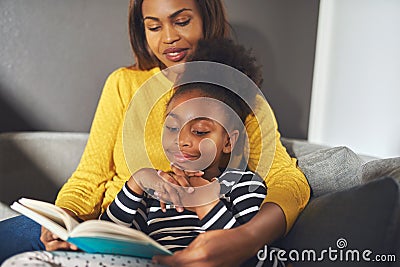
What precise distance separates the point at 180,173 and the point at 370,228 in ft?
1.32

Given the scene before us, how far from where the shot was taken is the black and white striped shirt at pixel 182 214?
3.51ft

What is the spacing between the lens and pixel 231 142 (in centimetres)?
115

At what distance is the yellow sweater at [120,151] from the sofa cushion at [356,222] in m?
0.17

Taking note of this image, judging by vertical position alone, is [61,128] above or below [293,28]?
below

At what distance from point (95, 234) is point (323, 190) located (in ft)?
1.75

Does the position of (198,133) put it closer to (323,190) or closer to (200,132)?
(200,132)

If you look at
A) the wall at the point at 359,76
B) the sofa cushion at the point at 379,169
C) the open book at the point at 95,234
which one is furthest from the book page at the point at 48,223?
the wall at the point at 359,76

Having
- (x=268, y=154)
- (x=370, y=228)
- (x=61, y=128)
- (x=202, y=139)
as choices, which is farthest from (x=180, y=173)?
(x=61, y=128)

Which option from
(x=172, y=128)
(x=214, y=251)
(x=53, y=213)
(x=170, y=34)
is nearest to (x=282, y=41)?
(x=170, y=34)

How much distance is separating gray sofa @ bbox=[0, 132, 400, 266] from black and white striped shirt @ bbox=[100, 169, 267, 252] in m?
0.10

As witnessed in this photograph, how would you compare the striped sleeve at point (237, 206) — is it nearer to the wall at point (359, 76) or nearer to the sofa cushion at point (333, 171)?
the sofa cushion at point (333, 171)

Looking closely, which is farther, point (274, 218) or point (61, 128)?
point (61, 128)

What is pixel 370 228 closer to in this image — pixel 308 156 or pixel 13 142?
pixel 308 156

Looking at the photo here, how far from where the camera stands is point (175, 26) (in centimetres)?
124
